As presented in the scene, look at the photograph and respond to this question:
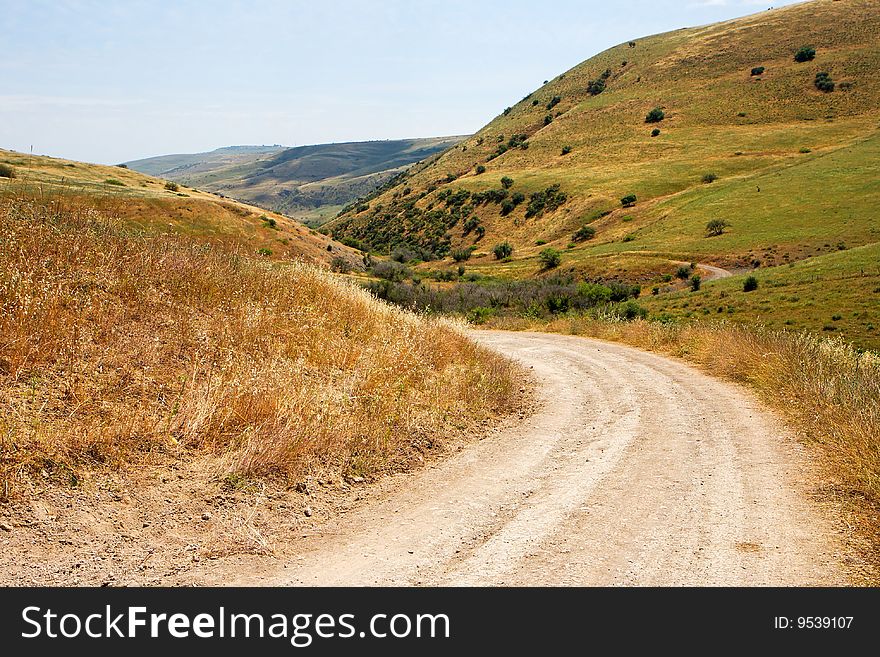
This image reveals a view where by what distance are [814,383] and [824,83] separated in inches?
4285

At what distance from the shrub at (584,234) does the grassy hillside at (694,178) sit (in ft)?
0.68

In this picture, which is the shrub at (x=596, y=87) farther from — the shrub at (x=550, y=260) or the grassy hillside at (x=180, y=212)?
the grassy hillside at (x=180, y=212)

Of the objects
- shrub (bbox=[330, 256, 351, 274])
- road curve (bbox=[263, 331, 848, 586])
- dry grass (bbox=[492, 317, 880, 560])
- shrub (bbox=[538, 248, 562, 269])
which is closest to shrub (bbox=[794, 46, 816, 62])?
shrub (bbox=[538, 248, 562, 269])

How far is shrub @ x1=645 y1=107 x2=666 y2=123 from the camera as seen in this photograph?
4040 inches

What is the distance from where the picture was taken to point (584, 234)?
74.6m

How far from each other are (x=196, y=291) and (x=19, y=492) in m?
5.13

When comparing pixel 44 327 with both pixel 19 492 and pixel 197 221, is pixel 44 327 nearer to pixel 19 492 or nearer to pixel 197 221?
pixel 19 492

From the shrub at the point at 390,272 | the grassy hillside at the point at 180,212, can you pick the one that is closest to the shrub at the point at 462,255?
the grassy hillside at the point at 180,212

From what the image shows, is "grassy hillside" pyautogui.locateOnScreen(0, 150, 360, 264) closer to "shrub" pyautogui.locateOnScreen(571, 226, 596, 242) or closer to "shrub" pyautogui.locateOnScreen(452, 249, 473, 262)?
"shrub" pyautogui.locateOnScreen(452, 249, 473, 262)

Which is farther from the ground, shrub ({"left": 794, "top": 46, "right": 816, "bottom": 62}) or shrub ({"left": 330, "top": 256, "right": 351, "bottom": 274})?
shrub ({"left": 794, "top": 46, "right": 816, "bottom": 62})

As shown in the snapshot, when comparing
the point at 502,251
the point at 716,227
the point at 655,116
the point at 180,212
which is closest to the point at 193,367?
the point at 180,212

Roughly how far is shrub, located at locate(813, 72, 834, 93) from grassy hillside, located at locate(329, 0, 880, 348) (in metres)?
0.90

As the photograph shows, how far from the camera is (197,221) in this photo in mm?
36406

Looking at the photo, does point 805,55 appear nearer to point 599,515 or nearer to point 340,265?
point 340,265
